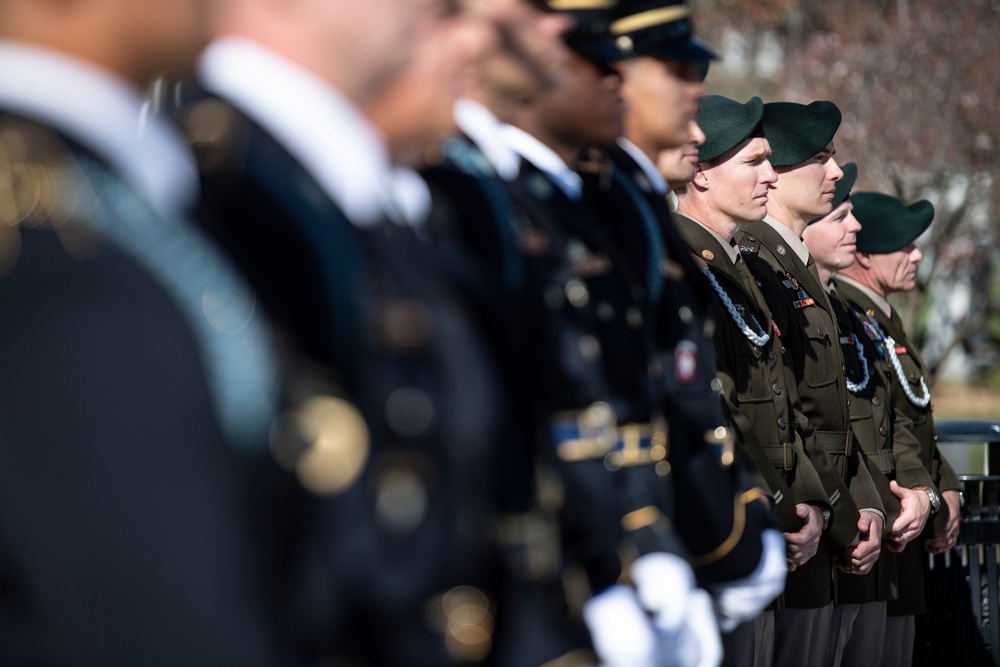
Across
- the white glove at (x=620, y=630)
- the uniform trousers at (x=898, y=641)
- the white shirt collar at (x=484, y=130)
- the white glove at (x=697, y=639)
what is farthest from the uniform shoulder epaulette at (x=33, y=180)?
the uniform trousers at (x=898, y=641)

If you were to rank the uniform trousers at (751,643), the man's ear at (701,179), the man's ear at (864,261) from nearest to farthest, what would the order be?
the uniform trousers at (751,643), the man's ear at (701,179), the man's ear at (864,261)

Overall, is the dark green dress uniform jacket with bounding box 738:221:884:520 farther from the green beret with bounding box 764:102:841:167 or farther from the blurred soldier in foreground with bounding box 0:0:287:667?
the blurred soldier in foreground with bounding box 0:0:287:667

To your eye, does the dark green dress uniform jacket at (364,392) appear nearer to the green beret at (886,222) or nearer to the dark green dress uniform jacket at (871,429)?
the dark green dress uniform jacket at (871,429)

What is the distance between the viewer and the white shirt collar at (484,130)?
8.25 feet

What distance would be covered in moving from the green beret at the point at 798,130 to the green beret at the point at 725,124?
553 millimetres

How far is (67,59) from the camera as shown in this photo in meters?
1.34

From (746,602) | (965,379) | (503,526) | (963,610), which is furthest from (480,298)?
(965,379)

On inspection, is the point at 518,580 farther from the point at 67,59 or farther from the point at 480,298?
the point at 67,59

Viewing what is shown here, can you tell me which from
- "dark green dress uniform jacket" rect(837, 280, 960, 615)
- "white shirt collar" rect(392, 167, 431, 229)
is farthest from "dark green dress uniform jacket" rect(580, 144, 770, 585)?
"dark green dress uniform jacket" rect(837, 280, 960, 615)

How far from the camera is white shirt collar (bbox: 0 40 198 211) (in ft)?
4.24

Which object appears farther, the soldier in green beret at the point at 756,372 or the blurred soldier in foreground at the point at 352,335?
the soldier in green beret at the point at 756,372

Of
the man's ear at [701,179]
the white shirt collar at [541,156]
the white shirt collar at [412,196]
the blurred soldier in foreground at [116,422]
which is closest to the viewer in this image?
the blurred soldier in foreground at [116,422]

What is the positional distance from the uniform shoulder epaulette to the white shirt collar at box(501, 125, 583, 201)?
150 cm

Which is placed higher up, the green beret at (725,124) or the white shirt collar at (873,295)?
the green beret at (725,124)
